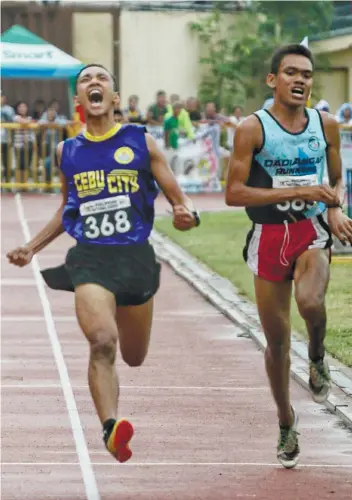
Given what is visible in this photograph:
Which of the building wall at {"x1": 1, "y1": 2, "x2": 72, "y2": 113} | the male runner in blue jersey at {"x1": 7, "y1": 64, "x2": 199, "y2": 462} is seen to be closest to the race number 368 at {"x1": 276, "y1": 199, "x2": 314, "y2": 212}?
the male runner in blue jersey at {"x1": 7, "y1": 64, "x2": 199, "y2": 462}

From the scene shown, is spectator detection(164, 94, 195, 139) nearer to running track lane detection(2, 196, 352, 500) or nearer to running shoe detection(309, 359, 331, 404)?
running track lane detection(2, 196, 352, 500)

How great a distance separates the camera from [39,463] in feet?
30.6

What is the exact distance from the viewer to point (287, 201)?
8891mm

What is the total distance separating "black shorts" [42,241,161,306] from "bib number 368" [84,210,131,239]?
7 centimetres

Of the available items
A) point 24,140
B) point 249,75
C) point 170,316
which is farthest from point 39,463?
point 249,75

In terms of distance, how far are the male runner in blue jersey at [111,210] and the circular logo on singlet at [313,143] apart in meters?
0.82

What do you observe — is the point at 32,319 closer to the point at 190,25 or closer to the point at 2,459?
the point at 2,459

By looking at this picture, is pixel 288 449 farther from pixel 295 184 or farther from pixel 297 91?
pixel 297 91

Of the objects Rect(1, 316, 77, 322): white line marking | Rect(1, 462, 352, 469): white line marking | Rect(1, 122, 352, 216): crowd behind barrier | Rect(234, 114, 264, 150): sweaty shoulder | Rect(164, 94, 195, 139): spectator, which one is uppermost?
Rect(234, 114, 264, 150): sweaty shoulder

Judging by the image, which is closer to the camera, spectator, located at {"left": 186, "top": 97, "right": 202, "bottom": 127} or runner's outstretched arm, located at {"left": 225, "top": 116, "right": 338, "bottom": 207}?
runner's outstretched arm, located at {"left": 225, "top": 116, "right": 338, "bottom": 207}

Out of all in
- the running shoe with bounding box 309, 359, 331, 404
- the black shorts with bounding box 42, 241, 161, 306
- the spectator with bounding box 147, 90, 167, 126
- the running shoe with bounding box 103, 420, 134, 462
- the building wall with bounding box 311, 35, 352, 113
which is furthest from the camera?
the building wall with bounding box 311, 35, 352, 113

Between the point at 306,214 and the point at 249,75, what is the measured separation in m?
37.7

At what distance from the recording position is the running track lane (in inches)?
345

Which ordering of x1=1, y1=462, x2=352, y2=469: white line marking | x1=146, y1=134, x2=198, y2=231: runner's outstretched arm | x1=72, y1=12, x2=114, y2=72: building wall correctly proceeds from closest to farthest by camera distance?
1. x1=146, y1=134, x2=198, y2=231: runner's outstretched arm
2. x1=1, y1=462, x2=352, y2=469: white line marking
3. x1=72, y1=12, x2=114, y2=72: building wall
